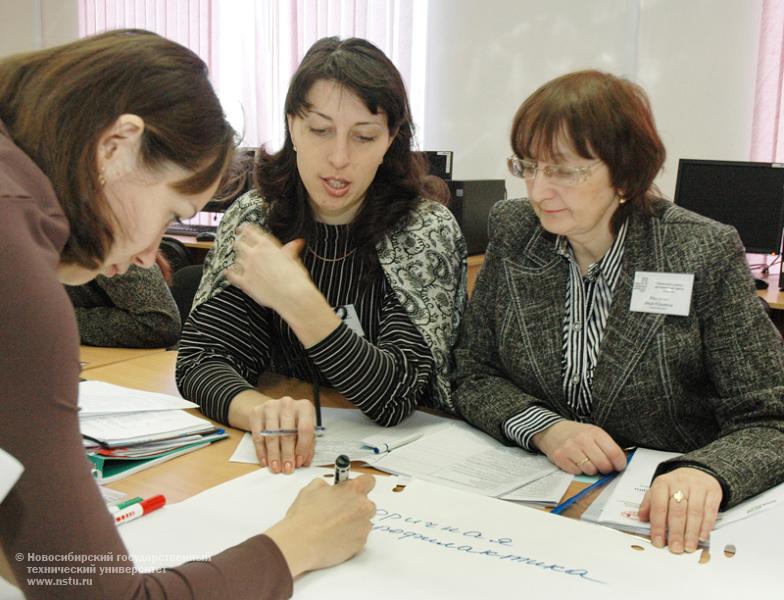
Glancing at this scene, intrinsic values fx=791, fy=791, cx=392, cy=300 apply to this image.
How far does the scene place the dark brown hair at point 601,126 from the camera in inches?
56.9

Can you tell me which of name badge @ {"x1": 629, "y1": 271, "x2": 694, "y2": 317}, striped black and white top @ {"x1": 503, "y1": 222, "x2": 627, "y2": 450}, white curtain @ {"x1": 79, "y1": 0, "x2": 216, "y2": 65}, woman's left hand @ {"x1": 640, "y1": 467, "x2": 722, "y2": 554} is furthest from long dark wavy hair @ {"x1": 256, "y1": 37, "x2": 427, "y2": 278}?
white curtain @ {"x1": 79, "y1": 0, "x2": 216, "y2": 65}

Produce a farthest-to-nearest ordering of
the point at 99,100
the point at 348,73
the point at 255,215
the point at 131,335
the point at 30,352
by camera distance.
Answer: the point at 131,335 < the point at 255,215 < the point at 348,73 < the point at 99,100 < the point at 30,352

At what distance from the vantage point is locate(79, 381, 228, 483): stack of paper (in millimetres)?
1271

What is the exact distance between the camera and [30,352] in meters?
0.62

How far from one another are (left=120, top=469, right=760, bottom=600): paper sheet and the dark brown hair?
2.24 feet

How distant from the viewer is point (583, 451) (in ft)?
4.22

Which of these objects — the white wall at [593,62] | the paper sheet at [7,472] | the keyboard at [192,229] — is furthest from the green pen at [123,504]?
the keyboard at [192,229]

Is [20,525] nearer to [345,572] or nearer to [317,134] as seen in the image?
[345,572]

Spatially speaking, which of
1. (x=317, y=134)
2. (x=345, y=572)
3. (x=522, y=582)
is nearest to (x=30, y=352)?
(x=345, y=572)

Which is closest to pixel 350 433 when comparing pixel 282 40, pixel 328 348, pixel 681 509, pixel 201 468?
pixel 328 348

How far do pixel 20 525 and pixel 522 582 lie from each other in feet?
1.81

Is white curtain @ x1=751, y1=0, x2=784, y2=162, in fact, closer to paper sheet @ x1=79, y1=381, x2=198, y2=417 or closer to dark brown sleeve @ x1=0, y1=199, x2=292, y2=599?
paper sheet @ x1=79, y1=381, x2=198, y2=417

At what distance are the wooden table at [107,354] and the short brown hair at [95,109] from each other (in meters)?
1.17

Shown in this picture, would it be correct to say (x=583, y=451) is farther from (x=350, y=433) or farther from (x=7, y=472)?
(x=7, y=472)
